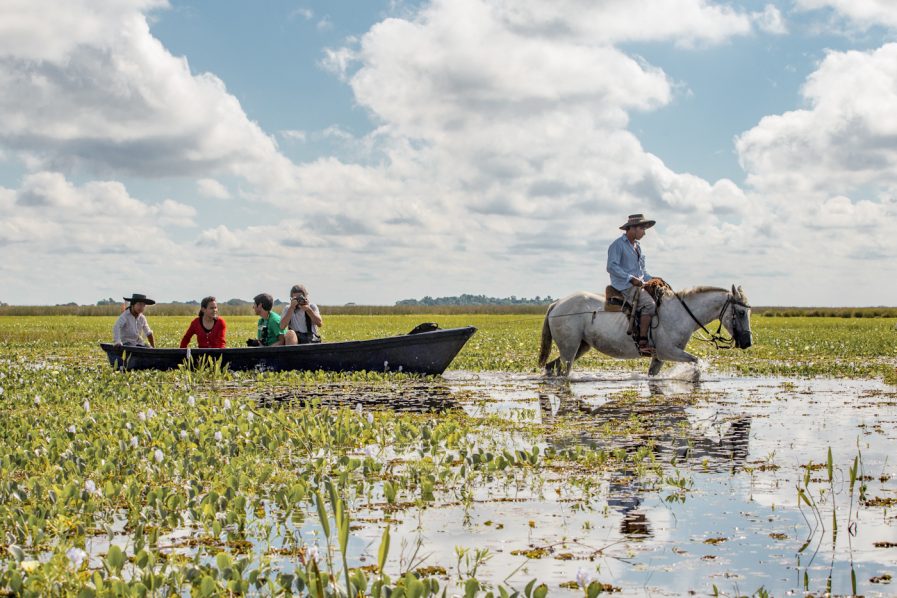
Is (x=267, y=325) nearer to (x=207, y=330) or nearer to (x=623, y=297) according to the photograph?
(x=207, y=330)

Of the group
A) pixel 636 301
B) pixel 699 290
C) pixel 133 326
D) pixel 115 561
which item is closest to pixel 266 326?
pixel 133 326

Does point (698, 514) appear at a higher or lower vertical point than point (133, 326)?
lower

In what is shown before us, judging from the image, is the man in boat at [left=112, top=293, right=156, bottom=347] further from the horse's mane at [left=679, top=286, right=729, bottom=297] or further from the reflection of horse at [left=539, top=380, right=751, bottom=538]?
the horse's mane at [left=679, top=286, right=729, bottom=297]

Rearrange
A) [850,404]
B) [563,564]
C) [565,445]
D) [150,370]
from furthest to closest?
[150,370]
[850,404]
[565,445]
[563,564]

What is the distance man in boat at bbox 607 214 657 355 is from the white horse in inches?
7.7

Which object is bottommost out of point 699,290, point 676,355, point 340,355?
point 340,355

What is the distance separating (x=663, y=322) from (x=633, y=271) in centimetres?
106

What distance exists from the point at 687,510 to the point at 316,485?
2864 millimetres

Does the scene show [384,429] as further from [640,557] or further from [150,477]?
[640,557]

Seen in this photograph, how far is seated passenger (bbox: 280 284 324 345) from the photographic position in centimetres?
1803

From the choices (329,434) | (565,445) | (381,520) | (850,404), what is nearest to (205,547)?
(381,520)

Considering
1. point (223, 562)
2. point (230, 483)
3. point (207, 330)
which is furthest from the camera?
point (207, 330)

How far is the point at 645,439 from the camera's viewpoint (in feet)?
32.3

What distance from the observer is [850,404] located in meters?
13.0
